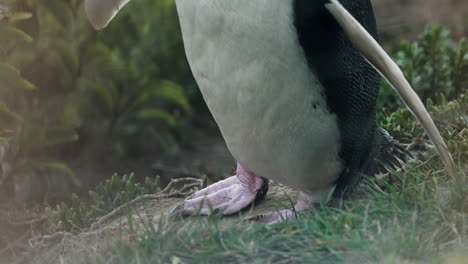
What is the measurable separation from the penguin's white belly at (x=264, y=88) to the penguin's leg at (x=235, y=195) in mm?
217

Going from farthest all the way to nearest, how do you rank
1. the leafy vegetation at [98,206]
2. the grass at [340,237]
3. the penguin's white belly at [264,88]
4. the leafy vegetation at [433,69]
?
the leafy vegetation at [433,69], the leafy vegetation at [98,206], the penguin's white belly at [264,88], the grass at [340,237]

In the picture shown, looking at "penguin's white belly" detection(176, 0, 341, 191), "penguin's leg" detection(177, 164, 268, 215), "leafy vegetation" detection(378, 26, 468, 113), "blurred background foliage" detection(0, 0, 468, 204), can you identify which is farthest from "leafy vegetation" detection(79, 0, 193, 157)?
"penguin's white belly" detection(176, 0, 341, 191)

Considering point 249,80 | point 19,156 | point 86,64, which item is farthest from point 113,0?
point 86,64

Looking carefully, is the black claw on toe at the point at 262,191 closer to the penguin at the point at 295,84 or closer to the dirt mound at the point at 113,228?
the dirt mound at the point at 113,228

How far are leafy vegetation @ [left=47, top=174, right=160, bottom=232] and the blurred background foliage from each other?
344 millimetres

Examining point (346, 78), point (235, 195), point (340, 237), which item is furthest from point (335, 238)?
point (235, 195)

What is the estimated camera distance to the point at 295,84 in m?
2.32

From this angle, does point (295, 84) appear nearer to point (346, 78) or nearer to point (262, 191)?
point (346, 78)

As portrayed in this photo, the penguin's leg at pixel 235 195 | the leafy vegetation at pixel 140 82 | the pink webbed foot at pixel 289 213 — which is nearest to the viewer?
the pink webbed foot at pixel 289 213

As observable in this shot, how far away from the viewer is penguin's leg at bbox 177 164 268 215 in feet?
8.75

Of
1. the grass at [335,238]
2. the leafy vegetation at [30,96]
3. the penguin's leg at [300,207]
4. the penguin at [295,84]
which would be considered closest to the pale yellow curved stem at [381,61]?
the penguin at [295,84]

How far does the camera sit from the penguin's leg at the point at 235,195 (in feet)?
8.75

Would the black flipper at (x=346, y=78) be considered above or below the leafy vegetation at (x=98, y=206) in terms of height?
above

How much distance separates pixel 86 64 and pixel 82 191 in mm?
690
